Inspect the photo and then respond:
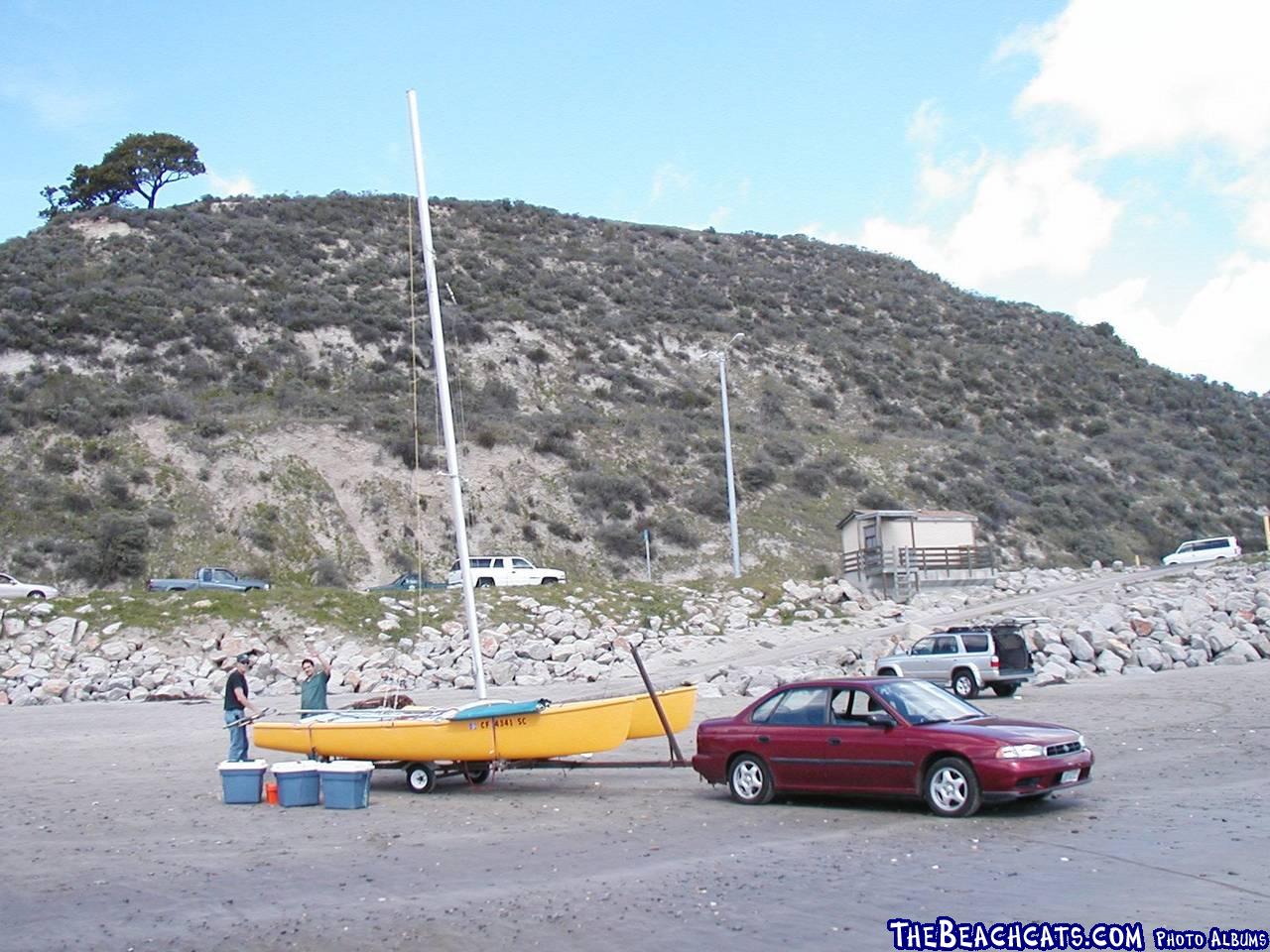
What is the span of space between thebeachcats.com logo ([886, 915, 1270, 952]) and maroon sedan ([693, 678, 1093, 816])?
151 inches

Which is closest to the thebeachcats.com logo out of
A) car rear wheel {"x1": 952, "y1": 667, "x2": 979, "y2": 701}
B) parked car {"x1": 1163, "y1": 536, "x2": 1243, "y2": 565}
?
car rear wheel {"x1": 952, "y1": 667, "x2": 979, "y2": 701}

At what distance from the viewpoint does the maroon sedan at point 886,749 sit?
36.5 ft

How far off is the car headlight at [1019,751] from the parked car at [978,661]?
13.7m

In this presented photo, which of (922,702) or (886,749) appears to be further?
(922,702)

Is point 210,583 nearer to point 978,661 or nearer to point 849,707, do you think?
point 978,661

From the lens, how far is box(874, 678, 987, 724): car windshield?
472 inches

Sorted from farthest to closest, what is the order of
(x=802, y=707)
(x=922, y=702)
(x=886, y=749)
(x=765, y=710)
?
(x=765, y=710)
(x=802, y=707)
(x=922, y=702)
(x=886, y=749)

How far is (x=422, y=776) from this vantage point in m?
14.9

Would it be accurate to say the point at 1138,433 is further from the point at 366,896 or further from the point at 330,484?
the point at 366,896

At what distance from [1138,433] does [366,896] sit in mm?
77871

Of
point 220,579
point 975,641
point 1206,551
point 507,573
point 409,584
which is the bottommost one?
point 975,641

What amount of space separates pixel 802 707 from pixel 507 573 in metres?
33.0

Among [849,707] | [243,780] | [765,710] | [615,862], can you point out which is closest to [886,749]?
[849,707]

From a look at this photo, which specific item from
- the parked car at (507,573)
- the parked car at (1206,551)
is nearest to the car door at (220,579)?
the parked car at (507,573)
